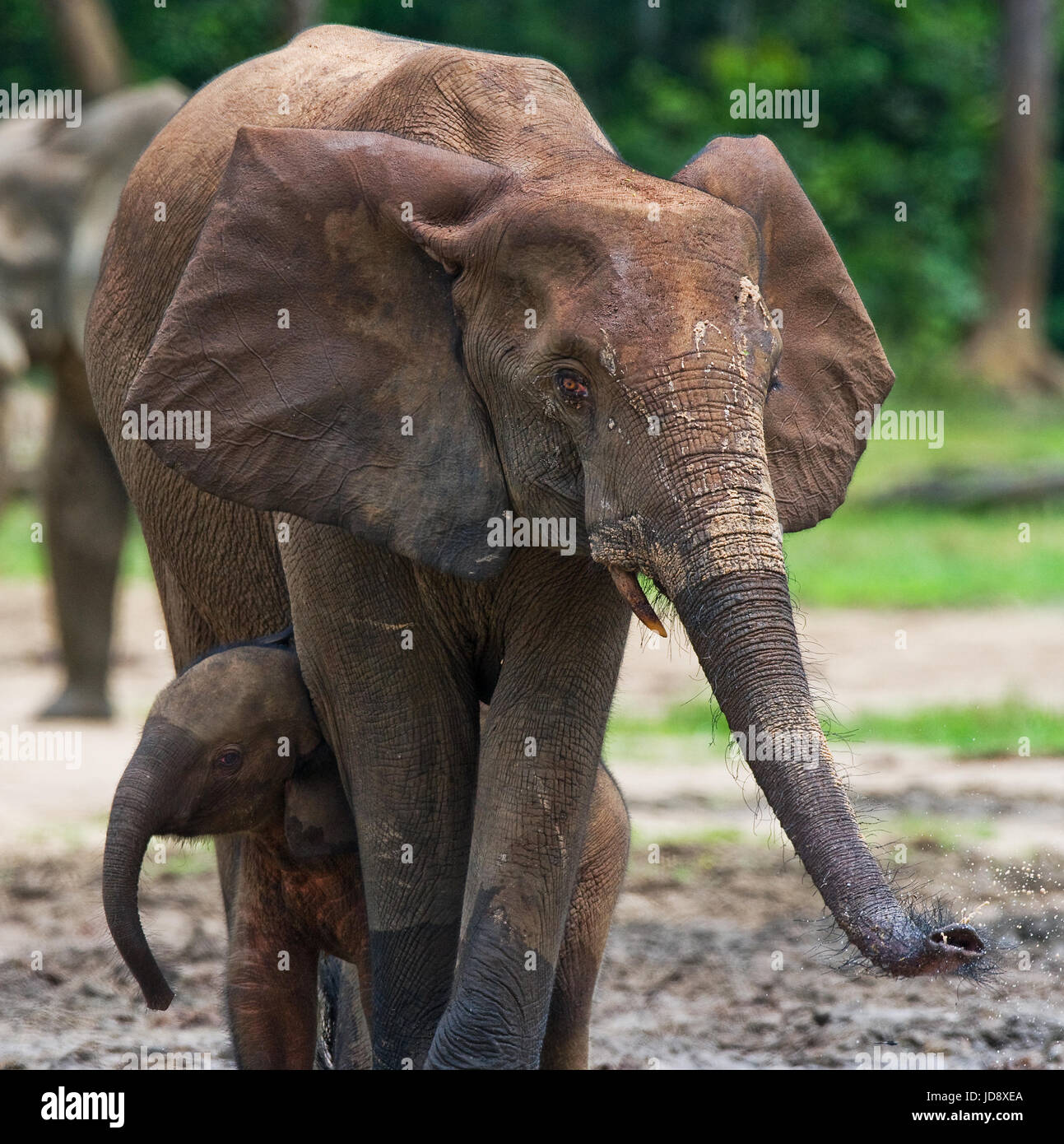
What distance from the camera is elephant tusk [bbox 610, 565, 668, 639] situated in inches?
143

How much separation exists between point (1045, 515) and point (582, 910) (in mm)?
12511

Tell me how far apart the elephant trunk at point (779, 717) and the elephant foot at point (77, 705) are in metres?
7.59

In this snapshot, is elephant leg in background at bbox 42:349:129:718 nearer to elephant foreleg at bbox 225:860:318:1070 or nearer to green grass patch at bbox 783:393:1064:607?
green grass patch at bbox 783:393:1064:607

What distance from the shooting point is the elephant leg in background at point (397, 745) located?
4230 mm

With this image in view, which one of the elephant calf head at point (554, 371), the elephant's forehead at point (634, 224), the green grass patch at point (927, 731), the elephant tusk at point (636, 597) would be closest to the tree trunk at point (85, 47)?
the green grass patch at point (927, 731)

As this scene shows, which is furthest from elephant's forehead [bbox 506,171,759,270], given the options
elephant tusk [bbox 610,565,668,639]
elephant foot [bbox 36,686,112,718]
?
elephant foot [bbox 36,686,112,718]

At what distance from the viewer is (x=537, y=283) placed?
3.72m

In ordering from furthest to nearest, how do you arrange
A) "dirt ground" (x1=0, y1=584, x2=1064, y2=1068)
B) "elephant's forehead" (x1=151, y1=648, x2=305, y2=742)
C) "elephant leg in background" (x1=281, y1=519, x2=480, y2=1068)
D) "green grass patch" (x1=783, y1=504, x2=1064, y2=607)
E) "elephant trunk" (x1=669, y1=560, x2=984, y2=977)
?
"green grass patch" (x1=783, y1=504, x2=1064, y2=607) → "dirt ground" (x1=0, y1=584, x2=1064, y2=1068) → "elephant's forehead" (x1=151, y1=648, x2=305, y2=742) → "elephant leg in background" (x1=281, y1=519, x2=480, y2=1068) → "elephant trunk" (x1=669, y1=560, x2=984, y2=977)

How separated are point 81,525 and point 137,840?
257 inches

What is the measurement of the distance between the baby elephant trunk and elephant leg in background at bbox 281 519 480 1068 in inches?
14.8

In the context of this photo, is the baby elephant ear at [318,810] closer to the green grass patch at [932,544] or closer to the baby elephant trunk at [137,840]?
the baby elephant trunk at [137,840]

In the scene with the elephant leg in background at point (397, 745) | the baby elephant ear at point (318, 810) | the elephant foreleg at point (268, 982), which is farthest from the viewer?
the elephant foreleg at point (268, 982)
